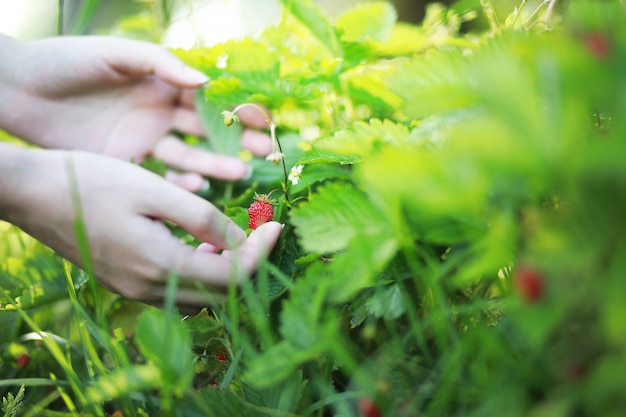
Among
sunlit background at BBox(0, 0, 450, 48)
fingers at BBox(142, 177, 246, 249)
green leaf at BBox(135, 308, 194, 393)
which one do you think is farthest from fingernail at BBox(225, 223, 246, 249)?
sunlit background at BBox(0, 0, 450, 48)

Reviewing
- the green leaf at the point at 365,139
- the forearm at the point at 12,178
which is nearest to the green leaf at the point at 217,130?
the forearm at the point at 12,178

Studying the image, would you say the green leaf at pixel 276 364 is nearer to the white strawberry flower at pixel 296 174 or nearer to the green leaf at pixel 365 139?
the green leaf at pixel 365 139

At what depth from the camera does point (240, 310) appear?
833 mm

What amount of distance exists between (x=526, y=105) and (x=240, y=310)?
0.57 metres

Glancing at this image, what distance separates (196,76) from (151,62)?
115 millimetres

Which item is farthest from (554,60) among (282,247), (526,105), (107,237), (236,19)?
(236,19)

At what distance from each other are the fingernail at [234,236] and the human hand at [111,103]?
1.11 ft

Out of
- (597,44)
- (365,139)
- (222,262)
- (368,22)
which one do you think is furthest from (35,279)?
(597,44)

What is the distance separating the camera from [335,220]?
1.95 feet

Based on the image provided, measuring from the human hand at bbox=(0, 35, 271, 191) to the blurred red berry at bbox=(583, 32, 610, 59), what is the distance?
2.75 ft

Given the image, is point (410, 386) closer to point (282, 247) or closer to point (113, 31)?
point (282, 247)

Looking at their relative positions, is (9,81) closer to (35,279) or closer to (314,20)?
(35,279)

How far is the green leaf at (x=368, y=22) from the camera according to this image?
1185 mm

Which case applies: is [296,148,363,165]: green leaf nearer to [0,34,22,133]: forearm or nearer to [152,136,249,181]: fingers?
[152,136,249,181]: fingers
